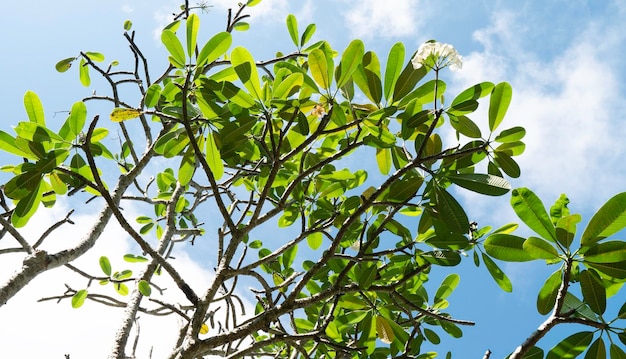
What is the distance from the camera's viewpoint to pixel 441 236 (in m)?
1.47

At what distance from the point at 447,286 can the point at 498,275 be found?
2.09ft

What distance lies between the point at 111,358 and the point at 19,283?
452 mm

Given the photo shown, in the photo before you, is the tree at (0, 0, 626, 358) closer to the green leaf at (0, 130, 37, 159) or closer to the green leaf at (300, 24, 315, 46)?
the green leaf at (0, 130, 37, 159)

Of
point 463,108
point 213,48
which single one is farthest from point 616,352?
point 213,48

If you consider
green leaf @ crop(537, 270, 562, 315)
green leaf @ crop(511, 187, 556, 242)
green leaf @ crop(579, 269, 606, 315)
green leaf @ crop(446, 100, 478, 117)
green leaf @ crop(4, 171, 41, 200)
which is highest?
green leaf @ crop(446, 100, 478, 117)

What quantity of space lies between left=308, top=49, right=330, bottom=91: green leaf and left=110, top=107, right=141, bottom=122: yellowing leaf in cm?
56

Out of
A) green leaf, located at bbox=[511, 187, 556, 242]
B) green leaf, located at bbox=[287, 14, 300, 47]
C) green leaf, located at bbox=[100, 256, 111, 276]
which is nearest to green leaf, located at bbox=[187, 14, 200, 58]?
green leaf, located at bbox=[287, 14, 300, 47]

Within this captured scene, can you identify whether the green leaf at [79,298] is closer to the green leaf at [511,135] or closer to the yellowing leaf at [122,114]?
the yellowing leaf at [122,114]

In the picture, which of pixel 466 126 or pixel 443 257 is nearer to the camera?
pixel 466 126

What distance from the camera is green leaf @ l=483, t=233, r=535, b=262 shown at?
4.12 ft

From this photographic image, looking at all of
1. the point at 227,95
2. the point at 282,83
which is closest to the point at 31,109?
the point at 227,95

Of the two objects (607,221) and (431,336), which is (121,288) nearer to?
(431,336)

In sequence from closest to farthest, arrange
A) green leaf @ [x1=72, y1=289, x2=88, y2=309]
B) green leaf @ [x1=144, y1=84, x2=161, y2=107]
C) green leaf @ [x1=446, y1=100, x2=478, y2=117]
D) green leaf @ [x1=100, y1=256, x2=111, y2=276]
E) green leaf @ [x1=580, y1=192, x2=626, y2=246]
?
green leaf @ [x1=580, y1=192, x2=626, y2=246] < green leaf @ [x1=446, y1=100, x2=478, y2=117] < green leaf @ [x1=144, y1=84, x2=161, y2=107] < green leaf @ [x1=72, y1=289, x2=88, y2=309] < green leaf @ [x1=100, y1=256, x2=111, y2=276]

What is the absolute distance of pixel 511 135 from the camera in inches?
55.7
